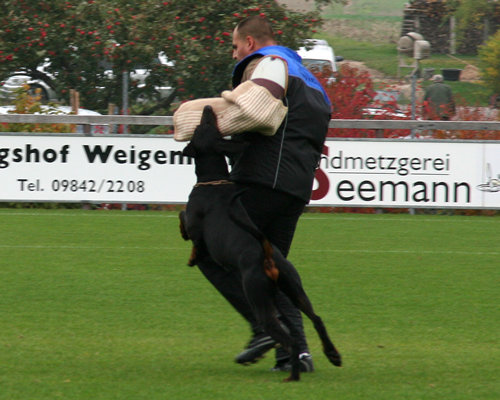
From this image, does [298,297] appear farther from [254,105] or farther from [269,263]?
[254,105]

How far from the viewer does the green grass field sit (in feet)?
16.5

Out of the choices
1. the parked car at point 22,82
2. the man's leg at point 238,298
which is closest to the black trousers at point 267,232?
the man's leg at point 238,298

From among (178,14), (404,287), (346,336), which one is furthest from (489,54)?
(346,336)

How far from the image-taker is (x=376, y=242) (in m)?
10.8

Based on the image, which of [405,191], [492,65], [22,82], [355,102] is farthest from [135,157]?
[492,65]

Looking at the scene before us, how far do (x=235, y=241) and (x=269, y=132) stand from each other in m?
0.56

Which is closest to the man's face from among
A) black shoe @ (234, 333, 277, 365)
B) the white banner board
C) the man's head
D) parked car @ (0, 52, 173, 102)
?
the man's head

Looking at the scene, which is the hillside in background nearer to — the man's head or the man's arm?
the man's head

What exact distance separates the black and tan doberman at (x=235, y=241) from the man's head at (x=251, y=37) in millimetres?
436

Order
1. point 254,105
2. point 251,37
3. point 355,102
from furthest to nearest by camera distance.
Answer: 1. point 355,102
2. point 251,37
3. point 254,105

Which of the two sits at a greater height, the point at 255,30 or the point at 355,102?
the point at 255,30

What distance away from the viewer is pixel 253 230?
4996 mm

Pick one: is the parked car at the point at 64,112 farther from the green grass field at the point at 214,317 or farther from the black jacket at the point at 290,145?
the black jacket at the point at 290,145

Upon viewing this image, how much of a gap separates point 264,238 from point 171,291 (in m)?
2.89
